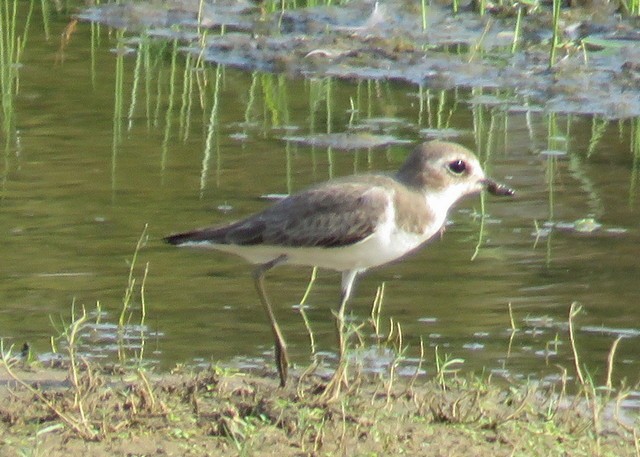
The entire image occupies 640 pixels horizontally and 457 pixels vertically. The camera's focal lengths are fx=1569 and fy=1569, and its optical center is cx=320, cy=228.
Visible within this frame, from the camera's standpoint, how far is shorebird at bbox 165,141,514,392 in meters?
5.19

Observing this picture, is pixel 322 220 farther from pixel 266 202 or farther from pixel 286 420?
pixel 266 202

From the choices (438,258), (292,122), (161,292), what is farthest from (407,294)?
(292,122)

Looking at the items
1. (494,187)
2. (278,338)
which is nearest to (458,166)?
(494,187)

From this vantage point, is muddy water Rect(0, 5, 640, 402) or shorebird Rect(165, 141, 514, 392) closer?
shorebird Rect(165, 141, 514, 392)

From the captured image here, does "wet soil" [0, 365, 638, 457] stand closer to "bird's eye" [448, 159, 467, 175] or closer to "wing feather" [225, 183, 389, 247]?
"wing feather" [225, 183, 389, 247]

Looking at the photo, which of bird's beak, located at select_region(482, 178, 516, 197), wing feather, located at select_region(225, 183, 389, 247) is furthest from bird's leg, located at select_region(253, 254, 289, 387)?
bird's beak, located at select_region(482, 178, 516, 197)

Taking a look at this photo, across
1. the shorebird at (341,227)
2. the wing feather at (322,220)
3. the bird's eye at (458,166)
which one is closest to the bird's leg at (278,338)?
the shorebird at (341,227)

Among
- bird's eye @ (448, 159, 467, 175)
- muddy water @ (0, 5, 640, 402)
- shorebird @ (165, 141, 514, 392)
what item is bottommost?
muddy water @ (0, 5, 640, 402)

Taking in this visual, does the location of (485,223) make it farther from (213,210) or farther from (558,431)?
(558,431)

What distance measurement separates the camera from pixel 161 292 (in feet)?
21.6

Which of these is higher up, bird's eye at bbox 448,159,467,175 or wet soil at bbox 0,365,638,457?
bird's eye at bbox 448,159,467,175

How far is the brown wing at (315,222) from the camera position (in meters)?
5.18

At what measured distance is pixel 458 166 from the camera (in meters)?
5.55

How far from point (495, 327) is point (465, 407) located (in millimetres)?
1177
